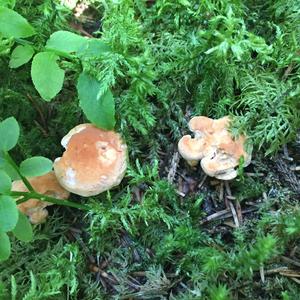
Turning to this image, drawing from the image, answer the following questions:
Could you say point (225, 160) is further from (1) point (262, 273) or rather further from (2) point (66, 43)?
(2) point (66, 43)

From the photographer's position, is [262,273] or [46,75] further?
[46,75]

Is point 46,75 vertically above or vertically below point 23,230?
above

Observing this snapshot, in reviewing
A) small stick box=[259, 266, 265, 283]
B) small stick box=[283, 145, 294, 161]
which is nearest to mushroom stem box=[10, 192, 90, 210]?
small stick box=[259, 266, 265, 283]

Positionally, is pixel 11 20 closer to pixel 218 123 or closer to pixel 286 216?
pixel 218 123

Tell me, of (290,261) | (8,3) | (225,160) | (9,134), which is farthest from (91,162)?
(290,261)

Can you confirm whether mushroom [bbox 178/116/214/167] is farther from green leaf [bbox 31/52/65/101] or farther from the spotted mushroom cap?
green leaf [bbox 31/52/65/101]


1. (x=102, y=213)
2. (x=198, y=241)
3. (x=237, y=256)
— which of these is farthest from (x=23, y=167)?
(x=237, y=256)
